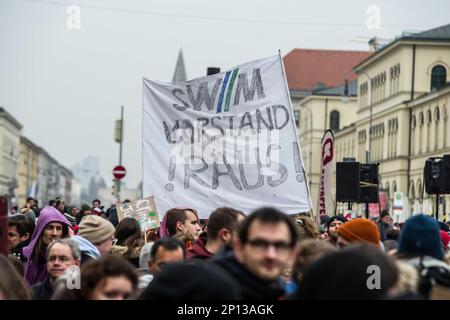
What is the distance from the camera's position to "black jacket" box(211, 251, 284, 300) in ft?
16.5

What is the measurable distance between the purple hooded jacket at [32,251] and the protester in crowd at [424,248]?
3.59m

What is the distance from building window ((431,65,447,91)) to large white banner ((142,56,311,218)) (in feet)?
250

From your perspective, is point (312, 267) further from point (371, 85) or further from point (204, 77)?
point (371, 85)

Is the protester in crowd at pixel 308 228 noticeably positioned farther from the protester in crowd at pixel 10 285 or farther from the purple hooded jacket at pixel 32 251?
the protester in crowd at pixel 10 285

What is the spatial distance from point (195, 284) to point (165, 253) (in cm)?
306

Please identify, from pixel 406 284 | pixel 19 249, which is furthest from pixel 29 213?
pixel 406 284

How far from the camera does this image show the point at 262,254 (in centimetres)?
504

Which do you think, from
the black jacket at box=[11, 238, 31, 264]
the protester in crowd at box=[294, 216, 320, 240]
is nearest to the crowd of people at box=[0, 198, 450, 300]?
the black jacket at box=[11, 238, 31, 264]

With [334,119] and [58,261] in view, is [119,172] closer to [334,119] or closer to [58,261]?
[58,261]

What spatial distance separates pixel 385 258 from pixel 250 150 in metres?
7.93

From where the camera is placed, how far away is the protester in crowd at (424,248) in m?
6.00

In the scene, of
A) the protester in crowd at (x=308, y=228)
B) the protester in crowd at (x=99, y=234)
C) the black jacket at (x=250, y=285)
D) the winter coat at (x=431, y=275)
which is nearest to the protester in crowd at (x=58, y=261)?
the protester in crowd at (x=99, y=234)

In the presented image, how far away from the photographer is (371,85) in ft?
331

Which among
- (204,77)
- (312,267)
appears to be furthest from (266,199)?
(312,267)
